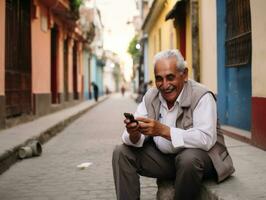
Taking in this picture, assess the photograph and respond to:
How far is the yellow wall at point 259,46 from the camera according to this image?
652 cm

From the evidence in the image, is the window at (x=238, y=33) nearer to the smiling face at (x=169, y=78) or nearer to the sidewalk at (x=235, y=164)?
the sidewalk at (x=235, y=164)

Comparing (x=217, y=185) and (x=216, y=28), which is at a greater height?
(x=216, y=28)

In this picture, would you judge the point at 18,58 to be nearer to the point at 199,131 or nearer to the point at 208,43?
the point at 208,43

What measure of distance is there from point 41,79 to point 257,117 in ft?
34.0

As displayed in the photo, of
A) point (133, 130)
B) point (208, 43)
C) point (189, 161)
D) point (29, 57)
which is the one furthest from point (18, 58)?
point (189, 161)

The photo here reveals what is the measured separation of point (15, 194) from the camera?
18.3ft

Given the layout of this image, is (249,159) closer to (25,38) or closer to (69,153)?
(69,153)

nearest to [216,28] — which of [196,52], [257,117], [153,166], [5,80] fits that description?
[196,52]

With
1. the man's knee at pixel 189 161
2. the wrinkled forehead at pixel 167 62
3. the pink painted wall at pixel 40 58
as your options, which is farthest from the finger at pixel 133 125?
the pink painted wall at pixel 40 58

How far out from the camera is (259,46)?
6691 millimetres

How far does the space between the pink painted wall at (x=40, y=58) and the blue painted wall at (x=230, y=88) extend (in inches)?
276

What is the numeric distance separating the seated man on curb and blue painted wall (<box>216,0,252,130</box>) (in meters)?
4.51

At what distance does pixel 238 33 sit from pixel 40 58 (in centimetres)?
883

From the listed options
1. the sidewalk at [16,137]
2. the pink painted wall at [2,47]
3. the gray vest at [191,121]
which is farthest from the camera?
the pink painted wall at [2,47]
